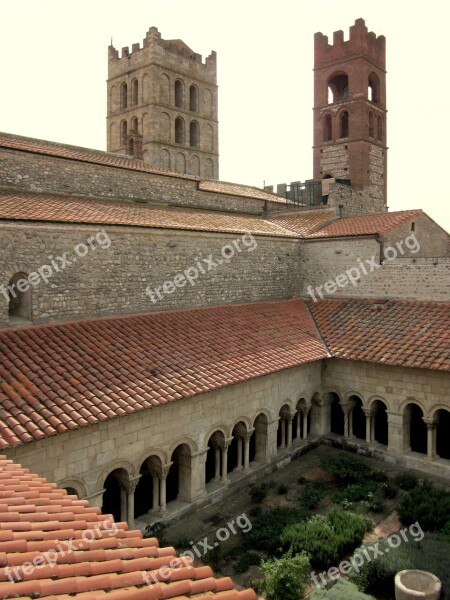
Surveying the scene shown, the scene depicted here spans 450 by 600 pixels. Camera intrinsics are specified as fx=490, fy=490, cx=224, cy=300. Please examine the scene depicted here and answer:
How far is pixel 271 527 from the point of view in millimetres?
9164

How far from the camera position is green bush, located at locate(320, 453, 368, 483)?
11.4 m

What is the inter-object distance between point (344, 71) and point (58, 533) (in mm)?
22406

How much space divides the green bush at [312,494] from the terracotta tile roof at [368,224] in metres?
8.08

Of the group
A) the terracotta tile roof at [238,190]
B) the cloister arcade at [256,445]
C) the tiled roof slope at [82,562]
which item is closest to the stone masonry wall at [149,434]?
the cloister arcade at [256,445]

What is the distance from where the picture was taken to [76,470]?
25.9 feet

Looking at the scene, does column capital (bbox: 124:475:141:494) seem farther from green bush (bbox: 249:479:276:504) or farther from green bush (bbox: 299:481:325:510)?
green bush (bbox: 299:481:325:510)

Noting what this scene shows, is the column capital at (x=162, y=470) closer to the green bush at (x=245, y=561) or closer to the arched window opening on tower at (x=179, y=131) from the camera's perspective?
the green bush at (x=245, y=561)

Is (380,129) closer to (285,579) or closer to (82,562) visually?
(285,579)

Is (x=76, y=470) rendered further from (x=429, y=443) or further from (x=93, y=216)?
(x=429, y=443)

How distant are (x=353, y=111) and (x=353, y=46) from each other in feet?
9.07

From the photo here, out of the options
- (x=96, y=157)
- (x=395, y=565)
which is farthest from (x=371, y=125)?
(x=395, y=565)

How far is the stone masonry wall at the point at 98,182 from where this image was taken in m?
12.6

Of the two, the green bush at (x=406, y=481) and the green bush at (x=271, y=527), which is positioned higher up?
the green bush at (x=406, y=481)

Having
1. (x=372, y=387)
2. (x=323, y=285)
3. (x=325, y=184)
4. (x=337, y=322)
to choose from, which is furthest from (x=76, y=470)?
(x=325, y=184)
